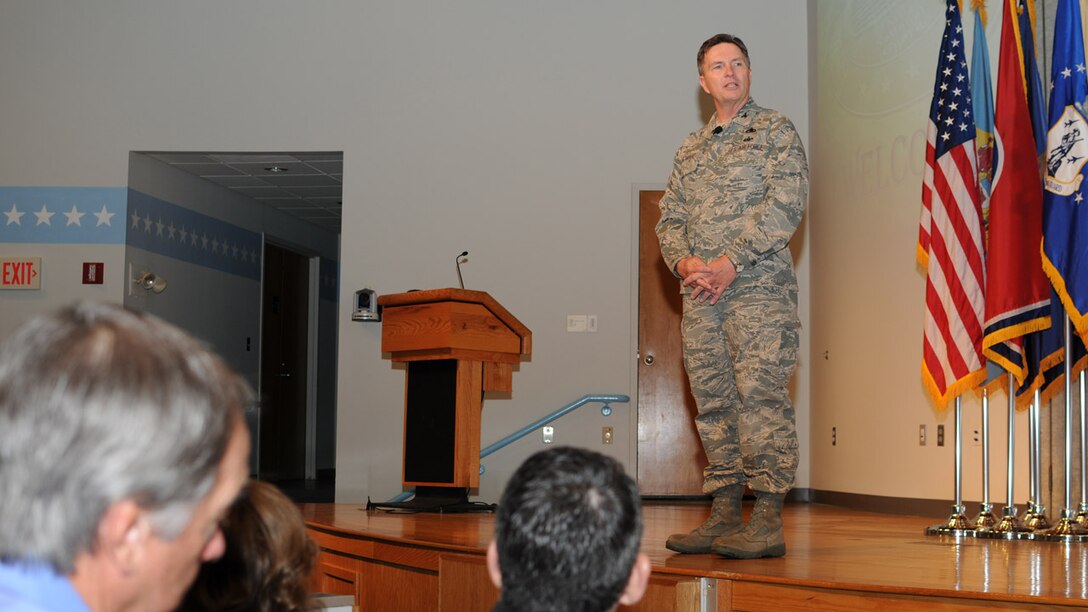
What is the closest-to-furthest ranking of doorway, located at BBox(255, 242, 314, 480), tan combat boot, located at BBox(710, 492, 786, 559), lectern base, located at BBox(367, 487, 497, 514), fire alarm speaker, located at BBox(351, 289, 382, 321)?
tan combat boot, located at BBox(710, 492, 786, 559), lectern base, located at BBox(367, 487, 497, 514), fire alarm speaker, located at BBox(351, 289, 382, 321), doorway, located at BBox(255, 242, 314, 480)

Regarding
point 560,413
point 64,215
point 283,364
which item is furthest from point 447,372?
point 283,364

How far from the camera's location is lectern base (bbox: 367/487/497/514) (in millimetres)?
5473

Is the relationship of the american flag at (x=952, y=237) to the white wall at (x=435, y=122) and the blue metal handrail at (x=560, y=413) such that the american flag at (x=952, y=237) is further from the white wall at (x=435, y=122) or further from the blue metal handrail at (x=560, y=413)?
the blue metal handrail at (x=560, y=413)

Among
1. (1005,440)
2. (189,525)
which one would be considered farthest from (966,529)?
(189,525)

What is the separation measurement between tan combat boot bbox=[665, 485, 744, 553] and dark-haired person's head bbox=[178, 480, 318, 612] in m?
2.06

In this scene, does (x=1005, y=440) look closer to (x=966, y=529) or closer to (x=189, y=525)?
(x=966, y=529)

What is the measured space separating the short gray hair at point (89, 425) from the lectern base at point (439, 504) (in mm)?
4786

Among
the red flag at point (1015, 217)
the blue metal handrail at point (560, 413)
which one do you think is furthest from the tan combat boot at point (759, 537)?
the blue metal handrail at point (560, 413)

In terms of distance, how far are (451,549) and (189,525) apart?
292 cm

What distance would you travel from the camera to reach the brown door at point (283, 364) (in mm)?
10312

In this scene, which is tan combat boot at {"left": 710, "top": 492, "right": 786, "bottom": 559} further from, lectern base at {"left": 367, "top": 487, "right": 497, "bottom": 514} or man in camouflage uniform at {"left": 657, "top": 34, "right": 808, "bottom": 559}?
lectern base at {"left": 367, "top": 487, "right": 497, "bottom": 514}

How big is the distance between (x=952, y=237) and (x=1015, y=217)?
371 millimetres

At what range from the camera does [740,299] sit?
11.0 feet

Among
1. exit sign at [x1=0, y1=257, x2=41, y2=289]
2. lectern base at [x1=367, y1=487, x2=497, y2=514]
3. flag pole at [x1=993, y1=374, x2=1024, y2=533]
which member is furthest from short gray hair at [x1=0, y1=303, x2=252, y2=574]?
exit sign at [x1=0, y1=257, x2=41, y2=289]
